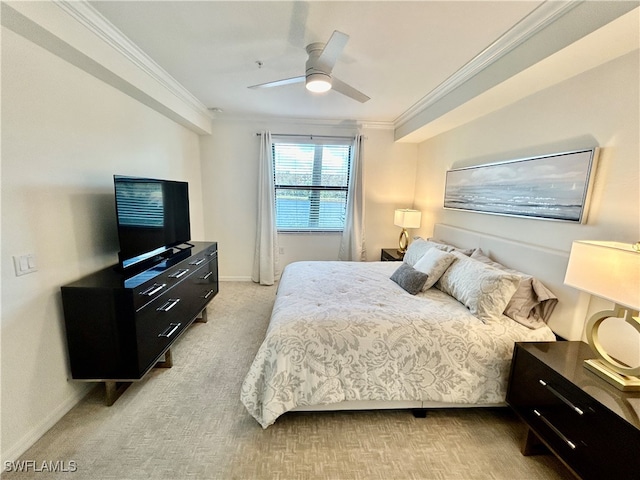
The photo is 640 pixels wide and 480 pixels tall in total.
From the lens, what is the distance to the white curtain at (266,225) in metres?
4.10

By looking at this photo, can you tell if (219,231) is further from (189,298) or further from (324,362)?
(324,362)

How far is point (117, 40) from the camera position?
192 cm

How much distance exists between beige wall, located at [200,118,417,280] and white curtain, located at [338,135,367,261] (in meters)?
0.16

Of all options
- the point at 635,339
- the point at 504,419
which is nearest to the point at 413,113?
the point at 635,339

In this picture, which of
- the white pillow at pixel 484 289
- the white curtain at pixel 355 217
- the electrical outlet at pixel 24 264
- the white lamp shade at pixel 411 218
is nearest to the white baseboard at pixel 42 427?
the electrical outlet at pixel 24 264

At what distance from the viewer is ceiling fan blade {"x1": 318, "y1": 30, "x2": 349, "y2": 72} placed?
1.62 meters

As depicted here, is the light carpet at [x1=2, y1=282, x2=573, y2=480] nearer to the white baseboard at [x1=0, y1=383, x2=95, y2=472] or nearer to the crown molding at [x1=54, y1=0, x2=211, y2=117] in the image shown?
the white baseboard at [x1=0, y1=383, x2=95, y2=472]

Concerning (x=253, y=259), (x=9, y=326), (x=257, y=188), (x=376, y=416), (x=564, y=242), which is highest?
(x=257, y=188)

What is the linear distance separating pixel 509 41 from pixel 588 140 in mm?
819

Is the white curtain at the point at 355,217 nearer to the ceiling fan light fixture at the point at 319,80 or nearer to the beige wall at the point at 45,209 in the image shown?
the ceiling fan light fixture at the point at 319,80

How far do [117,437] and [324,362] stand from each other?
1.32 m

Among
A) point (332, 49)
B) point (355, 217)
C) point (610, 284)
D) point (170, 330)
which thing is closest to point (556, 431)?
point (610, 284)

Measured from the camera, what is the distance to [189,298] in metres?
2.63

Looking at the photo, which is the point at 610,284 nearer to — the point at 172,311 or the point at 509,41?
the point at 509,41
